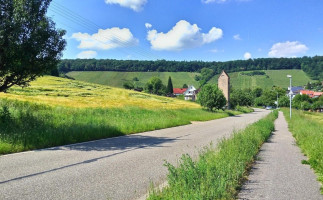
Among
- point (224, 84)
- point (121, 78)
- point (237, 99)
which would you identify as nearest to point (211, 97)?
point (237, 99)

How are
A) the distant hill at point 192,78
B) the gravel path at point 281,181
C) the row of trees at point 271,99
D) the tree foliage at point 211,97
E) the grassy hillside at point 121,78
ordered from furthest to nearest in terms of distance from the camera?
Answer: the distant hill at point 192,78 → the grassy hillside at point 121,78 → the row of trees at point 271,99 → the tree foliage at point 211,97 → the gravel path at point 281,181

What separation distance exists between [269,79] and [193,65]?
157 ft

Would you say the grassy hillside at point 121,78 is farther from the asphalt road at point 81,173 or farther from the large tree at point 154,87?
the asphalt road at point 81,173

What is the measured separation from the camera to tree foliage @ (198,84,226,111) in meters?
52.4

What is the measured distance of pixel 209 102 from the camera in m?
52.2

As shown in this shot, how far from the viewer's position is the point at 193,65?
181 m

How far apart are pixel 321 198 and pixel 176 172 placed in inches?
108

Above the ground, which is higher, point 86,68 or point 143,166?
point 86,68

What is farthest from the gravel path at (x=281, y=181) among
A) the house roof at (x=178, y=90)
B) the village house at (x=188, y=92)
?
the house roof at (x=178, y=90)

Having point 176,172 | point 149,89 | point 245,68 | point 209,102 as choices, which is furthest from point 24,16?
point 245,68

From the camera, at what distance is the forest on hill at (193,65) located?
144375 millimetres

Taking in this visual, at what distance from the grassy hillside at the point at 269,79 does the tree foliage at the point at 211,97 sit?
330ft

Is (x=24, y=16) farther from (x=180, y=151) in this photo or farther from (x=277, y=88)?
(x=277, y=88)

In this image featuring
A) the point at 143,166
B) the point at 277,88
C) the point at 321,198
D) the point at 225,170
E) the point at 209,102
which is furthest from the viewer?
the point at 277,88
